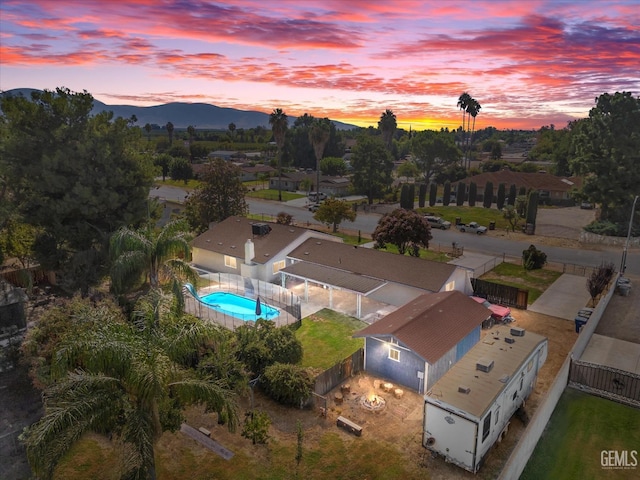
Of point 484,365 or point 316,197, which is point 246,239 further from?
point 316,197

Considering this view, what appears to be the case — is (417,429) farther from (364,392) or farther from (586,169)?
(586,169)

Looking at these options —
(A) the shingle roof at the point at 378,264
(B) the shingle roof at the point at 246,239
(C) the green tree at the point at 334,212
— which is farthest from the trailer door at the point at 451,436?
(C) the green tree at the point at 334,212

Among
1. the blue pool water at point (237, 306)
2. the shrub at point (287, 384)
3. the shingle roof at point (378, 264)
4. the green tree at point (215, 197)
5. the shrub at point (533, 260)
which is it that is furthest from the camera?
the green tree at point (215, 197)

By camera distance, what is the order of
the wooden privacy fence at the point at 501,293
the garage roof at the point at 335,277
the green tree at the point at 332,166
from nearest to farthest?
1. the garage roof at the point at 335,277
2. the wooden privacy fence at the point at 501,293
3. the green tree at the point at 332,166

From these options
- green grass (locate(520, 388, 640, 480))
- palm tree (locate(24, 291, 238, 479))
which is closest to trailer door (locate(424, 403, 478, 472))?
green grass (locate(520, 388, 640, 480))

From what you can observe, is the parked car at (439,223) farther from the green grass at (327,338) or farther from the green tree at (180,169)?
the green tree at (180,169)
